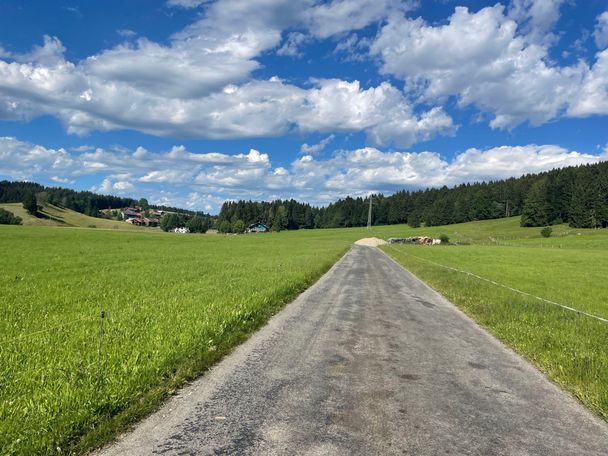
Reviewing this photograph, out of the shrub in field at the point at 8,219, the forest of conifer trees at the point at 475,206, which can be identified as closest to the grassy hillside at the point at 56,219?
the shrub in field at the point at 8,219

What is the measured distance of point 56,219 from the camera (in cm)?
16588

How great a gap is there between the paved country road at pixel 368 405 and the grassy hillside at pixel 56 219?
162 metres

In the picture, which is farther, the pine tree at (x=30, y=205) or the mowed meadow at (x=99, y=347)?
the pine tree at (x=30, y=205)

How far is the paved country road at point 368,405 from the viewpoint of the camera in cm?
476

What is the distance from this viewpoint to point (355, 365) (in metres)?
7.75

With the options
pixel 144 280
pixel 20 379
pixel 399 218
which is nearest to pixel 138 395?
pixel 20 379

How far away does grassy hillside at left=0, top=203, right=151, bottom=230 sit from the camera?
153 metres

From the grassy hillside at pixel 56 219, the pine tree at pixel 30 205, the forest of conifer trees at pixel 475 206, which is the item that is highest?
the forest of conifer trees at pixel 475 206

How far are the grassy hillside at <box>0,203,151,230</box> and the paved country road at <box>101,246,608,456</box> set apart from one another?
162132 millimetres

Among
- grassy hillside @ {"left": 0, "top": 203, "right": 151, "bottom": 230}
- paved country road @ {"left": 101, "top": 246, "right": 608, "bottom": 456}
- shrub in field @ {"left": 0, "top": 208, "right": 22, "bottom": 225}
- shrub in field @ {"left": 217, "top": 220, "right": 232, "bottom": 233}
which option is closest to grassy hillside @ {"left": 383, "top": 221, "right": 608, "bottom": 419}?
paved country road @ {"left": 101, "top": 246, "right": 608, "bottom": 456}

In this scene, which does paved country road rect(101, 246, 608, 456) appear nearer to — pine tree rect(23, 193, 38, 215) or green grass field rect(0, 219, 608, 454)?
green grass field rect(0, 219, 608, 454)

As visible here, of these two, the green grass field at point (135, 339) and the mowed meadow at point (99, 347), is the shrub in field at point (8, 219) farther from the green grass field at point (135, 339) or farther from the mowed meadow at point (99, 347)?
the mowed meadow at point (99, 347)

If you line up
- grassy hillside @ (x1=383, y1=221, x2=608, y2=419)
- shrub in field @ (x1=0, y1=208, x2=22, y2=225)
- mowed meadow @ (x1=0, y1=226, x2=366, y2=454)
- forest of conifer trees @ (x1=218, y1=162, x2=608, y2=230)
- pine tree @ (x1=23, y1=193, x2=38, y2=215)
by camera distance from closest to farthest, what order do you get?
mowed meadow @ (x1=0, y1=226, x2=366, y2=454)
grassy hillside @ (x1=383, y1=221, x2=608, y2=419)
forest of conifer trees @ (x1=218, y1=162, x2=608, y2=230)
shrub in field @ (x1=0, y1=208, x2=22, y2=225)
pine tree @ (x1=23, y1=193, x2=38, y2=215)

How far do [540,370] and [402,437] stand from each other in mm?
4563
